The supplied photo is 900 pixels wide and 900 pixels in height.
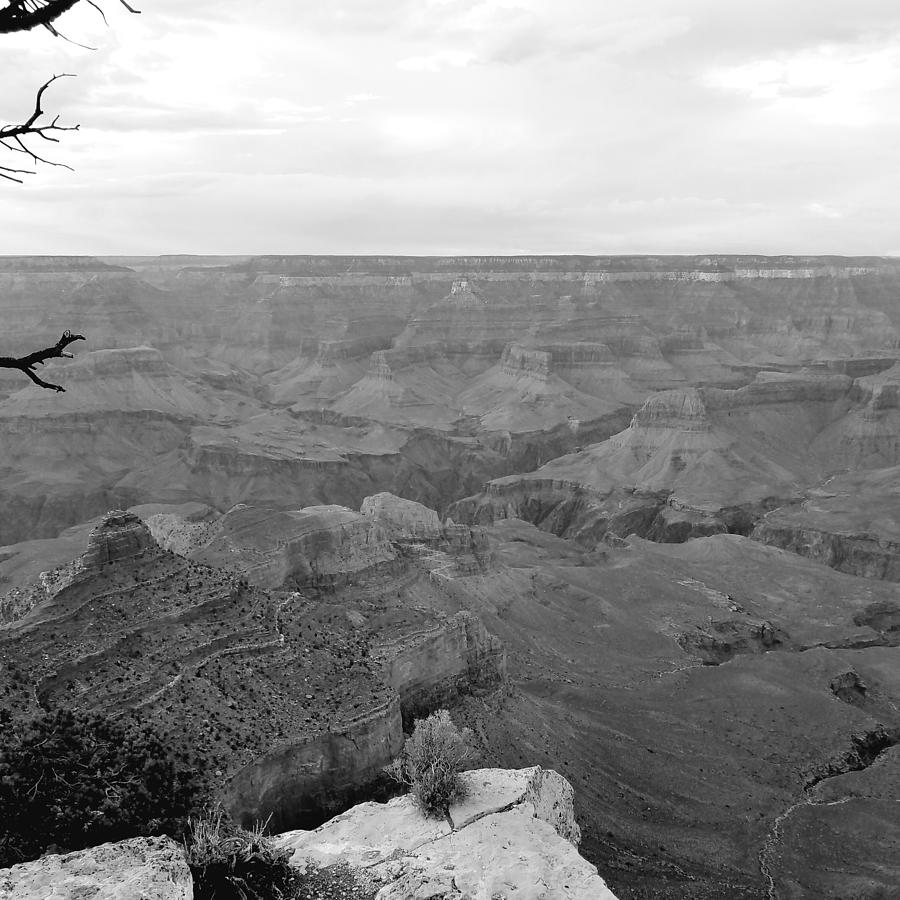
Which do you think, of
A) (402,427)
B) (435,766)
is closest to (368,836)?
(435,766)

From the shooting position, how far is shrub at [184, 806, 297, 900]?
17344 millimetres

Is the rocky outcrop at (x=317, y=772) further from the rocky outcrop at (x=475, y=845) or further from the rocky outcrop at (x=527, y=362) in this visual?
the rocky outcrop at (x=527, y=362)

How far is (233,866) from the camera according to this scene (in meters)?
17.6

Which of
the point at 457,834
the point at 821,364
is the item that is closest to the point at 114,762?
the point at 457,834

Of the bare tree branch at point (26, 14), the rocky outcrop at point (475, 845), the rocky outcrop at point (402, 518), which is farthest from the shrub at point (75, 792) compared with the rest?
the rocky outcrop at point (402, 518)

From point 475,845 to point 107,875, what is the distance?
28.3 feet

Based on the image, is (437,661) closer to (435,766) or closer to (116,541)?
(116,541)

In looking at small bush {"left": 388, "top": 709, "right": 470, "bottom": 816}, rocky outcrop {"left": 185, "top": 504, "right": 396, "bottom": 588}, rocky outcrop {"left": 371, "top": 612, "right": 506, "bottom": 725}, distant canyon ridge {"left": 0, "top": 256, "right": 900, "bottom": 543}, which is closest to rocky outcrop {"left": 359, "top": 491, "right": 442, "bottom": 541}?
rocky outcrop {"left": 185, "top": 504, "right": 396, "bottom": 588}

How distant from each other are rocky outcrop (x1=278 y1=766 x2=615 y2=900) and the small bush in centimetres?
36

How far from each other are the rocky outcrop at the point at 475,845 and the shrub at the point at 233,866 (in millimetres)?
2148

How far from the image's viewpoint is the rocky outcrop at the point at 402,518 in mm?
69688

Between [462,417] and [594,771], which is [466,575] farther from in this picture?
[462,417]

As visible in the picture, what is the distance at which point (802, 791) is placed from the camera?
43.6 m

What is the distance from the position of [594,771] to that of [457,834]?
21.2m
